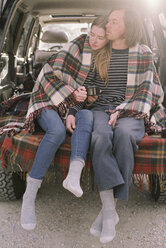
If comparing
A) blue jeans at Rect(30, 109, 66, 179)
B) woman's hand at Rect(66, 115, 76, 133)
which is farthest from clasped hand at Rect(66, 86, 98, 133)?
blue jeans at Rect(30, 109, 66, 179)

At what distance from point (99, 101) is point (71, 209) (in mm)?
820

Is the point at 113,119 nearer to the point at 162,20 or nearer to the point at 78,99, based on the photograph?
the point at 78,99

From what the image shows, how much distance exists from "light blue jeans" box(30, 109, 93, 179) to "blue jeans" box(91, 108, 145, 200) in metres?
Result: 0.06

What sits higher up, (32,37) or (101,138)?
(32,37)

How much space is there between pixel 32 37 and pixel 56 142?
294 cm

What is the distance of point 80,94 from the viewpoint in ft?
7.18

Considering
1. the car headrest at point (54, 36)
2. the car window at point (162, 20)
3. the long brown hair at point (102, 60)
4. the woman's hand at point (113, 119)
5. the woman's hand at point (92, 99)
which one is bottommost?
the woman's hand at point (113, 119)

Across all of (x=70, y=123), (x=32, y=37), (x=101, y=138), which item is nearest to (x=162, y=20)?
(x=70, y=123)

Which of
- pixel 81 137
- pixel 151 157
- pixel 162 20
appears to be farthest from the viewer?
pixel 162 20

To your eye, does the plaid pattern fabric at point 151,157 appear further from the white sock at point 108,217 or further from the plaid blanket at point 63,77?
the plaid blanket at point 63,77

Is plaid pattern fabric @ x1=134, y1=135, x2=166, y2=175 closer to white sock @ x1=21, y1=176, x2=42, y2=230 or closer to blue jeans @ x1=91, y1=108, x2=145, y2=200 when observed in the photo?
blue jeans @ x1=91, y1=108, x2=145, y2=200

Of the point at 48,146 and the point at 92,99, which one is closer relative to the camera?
the point at 48,146

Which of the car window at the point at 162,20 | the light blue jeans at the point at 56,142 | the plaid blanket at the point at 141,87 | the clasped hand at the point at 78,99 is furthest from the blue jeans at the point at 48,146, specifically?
the car window at the point at 162,20

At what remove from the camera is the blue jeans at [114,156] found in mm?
1737
